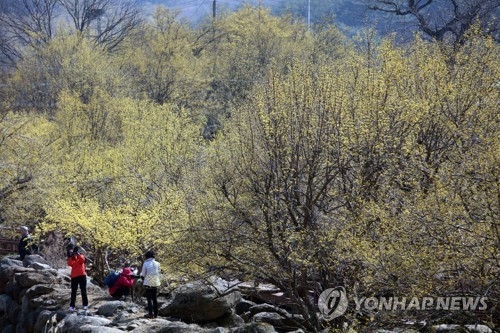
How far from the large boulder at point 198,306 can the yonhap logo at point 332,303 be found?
3.13 meters

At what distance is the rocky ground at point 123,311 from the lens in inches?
460

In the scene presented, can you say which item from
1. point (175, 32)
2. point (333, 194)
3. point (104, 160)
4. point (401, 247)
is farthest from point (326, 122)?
point (175, 32)

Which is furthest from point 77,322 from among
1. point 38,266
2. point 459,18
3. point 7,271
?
point 459,18

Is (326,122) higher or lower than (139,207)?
higher

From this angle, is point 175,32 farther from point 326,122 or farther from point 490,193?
point 490,193

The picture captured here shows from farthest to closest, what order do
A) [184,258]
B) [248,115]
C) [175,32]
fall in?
[175,32]
[248,115]
[184,258]

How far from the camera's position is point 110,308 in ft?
42.6

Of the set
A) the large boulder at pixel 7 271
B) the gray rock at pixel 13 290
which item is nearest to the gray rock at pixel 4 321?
the gray rock at pixel 13 290

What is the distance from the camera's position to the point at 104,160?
2200 centimetres

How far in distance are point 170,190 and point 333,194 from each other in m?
6.10

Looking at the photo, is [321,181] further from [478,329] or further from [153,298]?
[478,329]

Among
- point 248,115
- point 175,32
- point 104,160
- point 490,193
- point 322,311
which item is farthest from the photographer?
point 175,32

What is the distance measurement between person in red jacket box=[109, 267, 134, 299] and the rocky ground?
0.20m

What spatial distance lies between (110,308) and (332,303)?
5.23m
